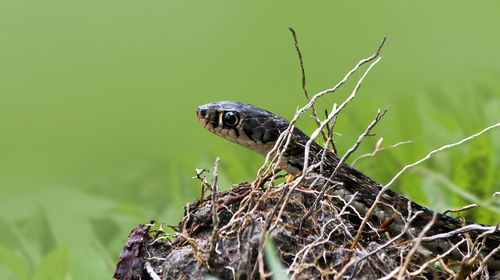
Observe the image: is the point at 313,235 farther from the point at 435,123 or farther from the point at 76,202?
the point at 435,123

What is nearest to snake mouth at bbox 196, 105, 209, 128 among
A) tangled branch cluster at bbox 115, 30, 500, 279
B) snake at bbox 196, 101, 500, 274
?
snake at bbox 196, 101, 500, 274

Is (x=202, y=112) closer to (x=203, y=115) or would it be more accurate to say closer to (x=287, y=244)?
(x=203, y=115)

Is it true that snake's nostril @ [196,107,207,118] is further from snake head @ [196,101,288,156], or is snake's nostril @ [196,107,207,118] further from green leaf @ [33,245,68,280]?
green leaf @ [33,245,68,280]

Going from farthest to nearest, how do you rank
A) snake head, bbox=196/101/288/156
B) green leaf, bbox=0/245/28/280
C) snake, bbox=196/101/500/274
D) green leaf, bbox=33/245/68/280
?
green leaf, bbox=0/245/28/280, green leaf, bbox=33/245/68/280, snake head, bbox=196/101/288/156, snake, bbox=196/101/500/274

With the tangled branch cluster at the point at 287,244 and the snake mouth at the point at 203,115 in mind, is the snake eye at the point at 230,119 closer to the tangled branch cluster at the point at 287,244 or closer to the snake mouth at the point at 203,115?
the snake mouth at the point at 203,115

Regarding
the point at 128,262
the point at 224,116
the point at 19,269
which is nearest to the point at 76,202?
the point at 19,269

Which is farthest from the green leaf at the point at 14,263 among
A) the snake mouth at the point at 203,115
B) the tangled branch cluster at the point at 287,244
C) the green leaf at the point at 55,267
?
the tangled branch cluster at the point at 287,244
